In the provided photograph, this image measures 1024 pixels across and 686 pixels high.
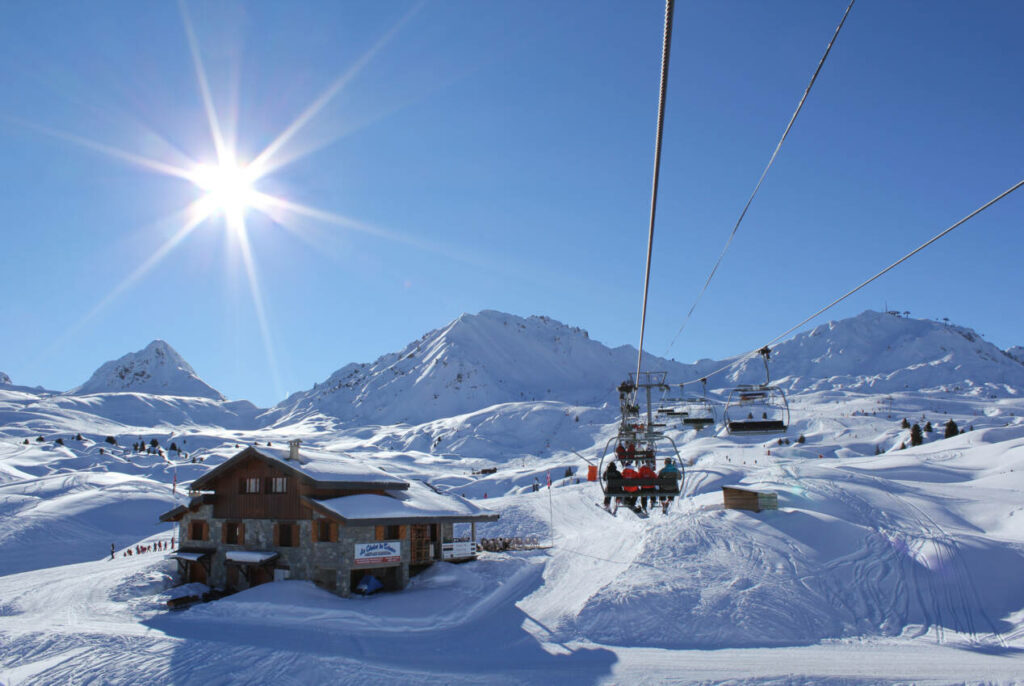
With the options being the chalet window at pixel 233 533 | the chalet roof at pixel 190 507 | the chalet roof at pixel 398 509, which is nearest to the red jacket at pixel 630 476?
the chalet roof at pixel 398 509

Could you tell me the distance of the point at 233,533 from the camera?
34.1 meters

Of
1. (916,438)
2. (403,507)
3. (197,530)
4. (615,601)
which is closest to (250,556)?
(197,530)

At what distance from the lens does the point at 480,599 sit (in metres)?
28.6

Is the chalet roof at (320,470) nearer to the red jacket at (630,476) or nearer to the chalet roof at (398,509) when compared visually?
the chalet roof at (398,509)

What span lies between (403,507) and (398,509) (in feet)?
2.01

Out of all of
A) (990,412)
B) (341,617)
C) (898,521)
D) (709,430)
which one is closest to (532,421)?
(709,430)

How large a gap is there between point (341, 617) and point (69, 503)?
44.1 metres

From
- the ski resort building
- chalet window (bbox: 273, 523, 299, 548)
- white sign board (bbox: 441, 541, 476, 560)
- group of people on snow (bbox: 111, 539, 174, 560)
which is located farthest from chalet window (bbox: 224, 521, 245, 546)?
group of people on snow (bbox: 111, 539, 174, 560)

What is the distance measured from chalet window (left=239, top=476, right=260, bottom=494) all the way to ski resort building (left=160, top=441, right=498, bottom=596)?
6cm

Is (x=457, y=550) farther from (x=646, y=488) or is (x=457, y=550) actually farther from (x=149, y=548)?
(x=149, y=548)

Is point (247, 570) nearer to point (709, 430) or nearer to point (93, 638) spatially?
point (93, 638)

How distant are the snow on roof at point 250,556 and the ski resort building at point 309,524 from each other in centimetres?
6

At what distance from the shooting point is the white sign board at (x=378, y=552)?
95.1 feet

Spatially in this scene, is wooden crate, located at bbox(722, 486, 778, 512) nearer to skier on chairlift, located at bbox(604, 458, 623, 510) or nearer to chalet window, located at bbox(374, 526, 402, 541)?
chalet window, located at bbox(374, 526, 402, 541)
